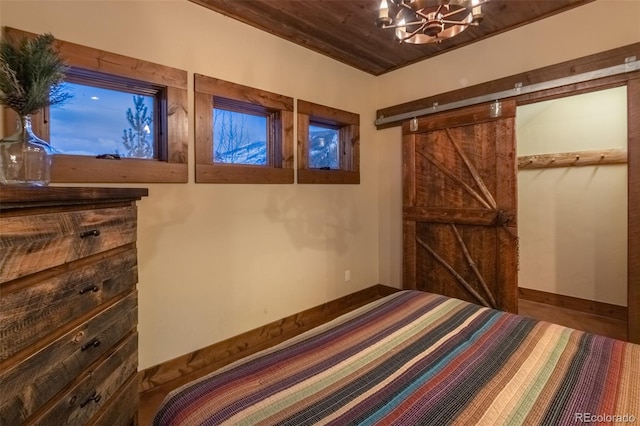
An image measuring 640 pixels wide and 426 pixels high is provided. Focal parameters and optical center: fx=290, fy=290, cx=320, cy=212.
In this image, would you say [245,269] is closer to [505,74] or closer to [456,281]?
[456,281]

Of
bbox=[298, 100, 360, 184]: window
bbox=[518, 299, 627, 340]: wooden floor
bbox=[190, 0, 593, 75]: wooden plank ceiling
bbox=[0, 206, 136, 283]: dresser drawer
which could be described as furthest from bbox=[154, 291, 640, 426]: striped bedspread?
→ bbox=[190, 0, 593, 75]: wooden plank ceiling

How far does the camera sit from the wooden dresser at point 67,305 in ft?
2.43

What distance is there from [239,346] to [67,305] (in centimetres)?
174

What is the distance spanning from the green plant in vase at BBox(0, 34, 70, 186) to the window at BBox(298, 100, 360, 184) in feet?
6.70

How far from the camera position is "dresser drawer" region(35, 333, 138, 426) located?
90cm

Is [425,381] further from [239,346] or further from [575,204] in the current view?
[575,204]

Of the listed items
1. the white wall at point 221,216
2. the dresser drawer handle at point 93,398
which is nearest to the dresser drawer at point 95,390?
the dresser drawer handle at point 93,398

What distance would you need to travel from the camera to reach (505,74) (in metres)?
2.75

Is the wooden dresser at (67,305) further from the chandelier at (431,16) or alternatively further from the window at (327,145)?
the window at (327,145)

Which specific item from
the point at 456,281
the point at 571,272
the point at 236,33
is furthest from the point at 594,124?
the point at 236,33

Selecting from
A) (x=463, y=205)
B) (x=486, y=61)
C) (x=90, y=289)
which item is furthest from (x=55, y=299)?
(x=486, y=61)

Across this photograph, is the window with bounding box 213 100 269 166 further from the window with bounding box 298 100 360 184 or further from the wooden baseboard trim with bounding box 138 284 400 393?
the wooden baseboard trim with bounding box 138 284 400 393

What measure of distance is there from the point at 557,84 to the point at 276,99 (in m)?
2.40

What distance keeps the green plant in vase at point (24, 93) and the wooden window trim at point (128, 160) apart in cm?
84
